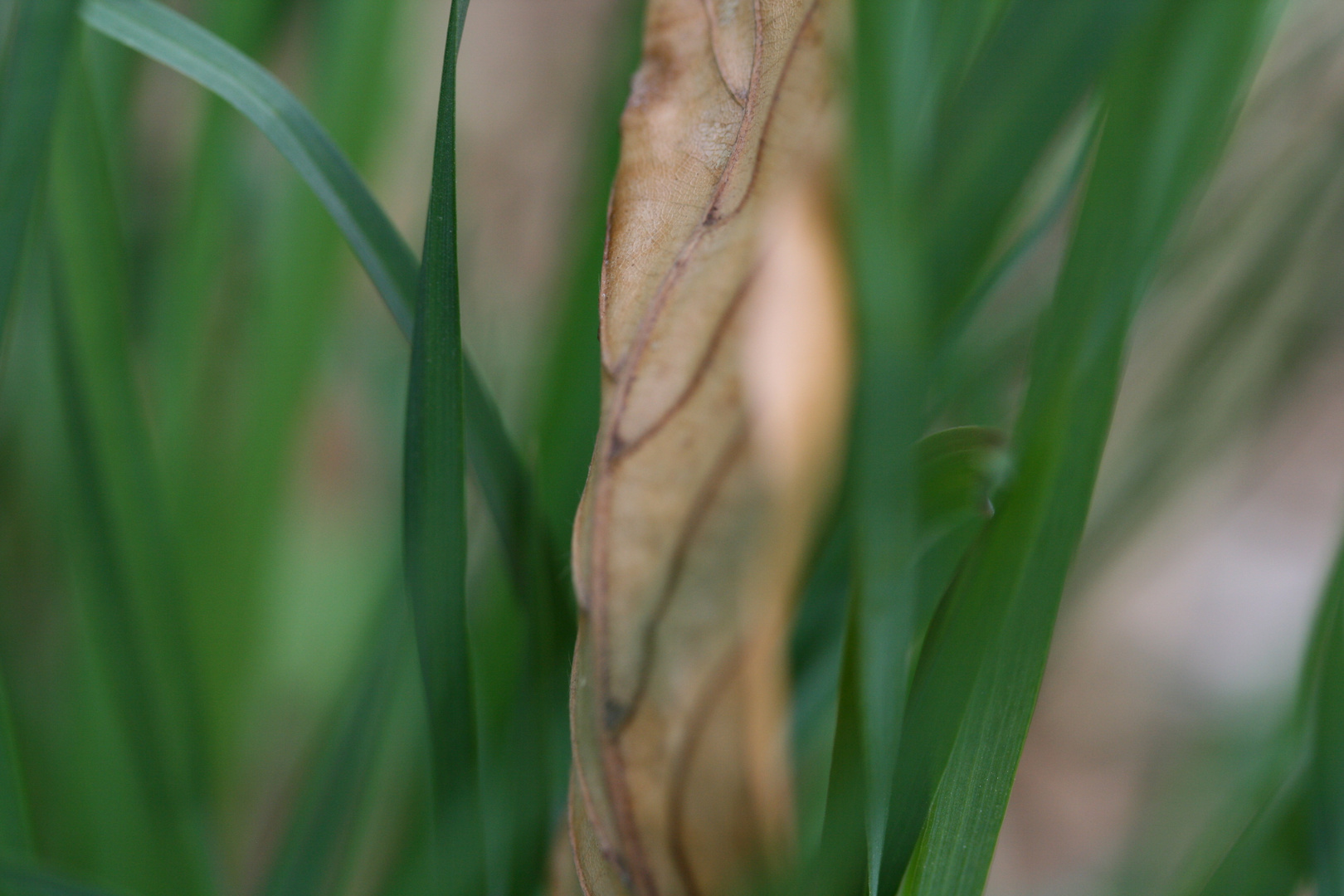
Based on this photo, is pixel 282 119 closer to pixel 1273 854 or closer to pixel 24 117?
pixel 24 117

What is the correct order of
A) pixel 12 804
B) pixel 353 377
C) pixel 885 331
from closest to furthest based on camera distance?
pixel 885 331
pixel 12 804
pixel 353 377

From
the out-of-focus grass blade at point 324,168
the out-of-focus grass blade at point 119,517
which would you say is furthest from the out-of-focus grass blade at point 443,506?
the out-of-focus grass blade at point 119,517

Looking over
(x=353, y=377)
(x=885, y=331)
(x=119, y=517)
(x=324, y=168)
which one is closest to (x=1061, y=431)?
(x=885, y=331)

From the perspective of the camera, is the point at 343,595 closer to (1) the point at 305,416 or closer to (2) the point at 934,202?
(1) the point at 305,416

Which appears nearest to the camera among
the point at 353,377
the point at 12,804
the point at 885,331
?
the point at 885,331

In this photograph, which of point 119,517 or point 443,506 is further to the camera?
point 119,517

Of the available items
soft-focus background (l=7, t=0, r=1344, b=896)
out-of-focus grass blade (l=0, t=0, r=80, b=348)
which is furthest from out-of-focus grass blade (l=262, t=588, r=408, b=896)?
out-of-focus grass blade (l=0, t=0, r=80, b=348)
